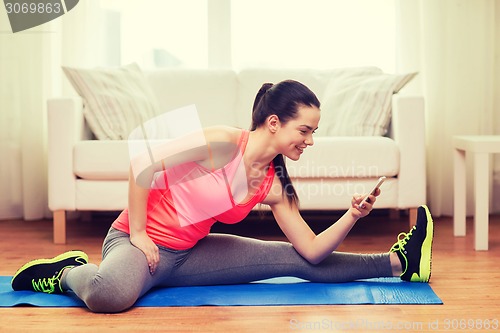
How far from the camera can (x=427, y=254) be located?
7.64 ft

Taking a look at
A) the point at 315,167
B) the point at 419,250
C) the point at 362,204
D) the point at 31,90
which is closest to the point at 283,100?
the point at 362,204

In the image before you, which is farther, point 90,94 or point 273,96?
point 90,94

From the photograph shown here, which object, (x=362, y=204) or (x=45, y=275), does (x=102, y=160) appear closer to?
(x=45, y=275)

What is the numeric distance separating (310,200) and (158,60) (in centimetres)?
144

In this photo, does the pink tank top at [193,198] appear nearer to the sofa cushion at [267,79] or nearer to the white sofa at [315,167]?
the white sofa at [315,167]

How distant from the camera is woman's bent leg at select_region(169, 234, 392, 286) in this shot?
7.54ft

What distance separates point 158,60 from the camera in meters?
4.21

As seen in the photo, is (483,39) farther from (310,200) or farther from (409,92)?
(310,200)

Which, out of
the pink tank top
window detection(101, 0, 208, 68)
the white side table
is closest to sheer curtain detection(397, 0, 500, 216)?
the white side table

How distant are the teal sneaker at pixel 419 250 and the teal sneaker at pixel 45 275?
3.20ft

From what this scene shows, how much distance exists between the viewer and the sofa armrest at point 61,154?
3.24m

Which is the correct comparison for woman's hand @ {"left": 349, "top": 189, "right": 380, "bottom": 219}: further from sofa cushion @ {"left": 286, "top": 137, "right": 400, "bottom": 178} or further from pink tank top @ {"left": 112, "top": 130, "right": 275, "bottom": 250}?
sofa cushion @ {"left": 286, "top": 137, "right": 400, "bottom": 178}

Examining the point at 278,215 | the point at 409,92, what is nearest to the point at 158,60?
the point at 409,92

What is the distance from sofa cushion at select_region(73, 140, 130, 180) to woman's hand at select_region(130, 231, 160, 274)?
3.59 ft
